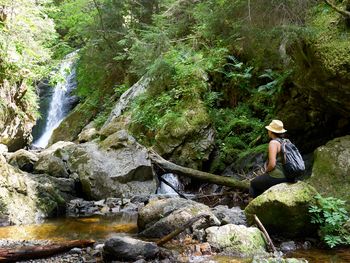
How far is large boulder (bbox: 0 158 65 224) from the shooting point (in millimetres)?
8641

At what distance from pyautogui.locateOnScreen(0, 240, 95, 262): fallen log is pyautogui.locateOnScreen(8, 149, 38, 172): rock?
260 inches

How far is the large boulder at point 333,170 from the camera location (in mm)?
7008

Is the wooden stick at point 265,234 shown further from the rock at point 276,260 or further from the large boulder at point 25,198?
the large boulder at point 25,198

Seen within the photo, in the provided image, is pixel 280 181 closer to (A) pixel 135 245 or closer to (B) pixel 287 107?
(A) pixel 135 245

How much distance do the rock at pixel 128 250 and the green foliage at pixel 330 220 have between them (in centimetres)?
261

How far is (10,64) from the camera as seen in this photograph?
486 inches

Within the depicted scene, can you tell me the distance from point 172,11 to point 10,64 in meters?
7.38

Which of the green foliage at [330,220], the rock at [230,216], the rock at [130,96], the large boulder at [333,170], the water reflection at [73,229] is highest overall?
the rock at [130,96]

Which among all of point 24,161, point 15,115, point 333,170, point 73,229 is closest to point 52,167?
point 24,161

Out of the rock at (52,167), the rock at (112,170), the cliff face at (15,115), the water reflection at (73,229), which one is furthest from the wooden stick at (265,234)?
the cliff face at (15,115)

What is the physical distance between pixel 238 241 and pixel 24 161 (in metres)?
8.56

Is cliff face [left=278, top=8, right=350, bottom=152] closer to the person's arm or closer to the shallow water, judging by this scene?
the person's arm

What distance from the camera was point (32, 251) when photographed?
5652 mm

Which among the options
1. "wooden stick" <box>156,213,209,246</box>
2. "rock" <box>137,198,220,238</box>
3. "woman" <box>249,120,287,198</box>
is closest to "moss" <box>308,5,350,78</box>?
"woman" <box>249,120,287,198</box>
